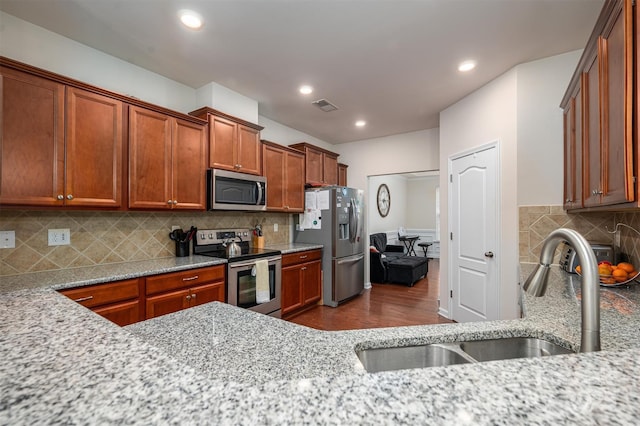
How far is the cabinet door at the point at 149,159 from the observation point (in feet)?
7.69

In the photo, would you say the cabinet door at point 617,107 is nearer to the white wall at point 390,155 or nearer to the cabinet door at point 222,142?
the cabinet door at point 222,142

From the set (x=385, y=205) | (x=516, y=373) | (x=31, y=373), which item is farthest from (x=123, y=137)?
(x=385, y=205)

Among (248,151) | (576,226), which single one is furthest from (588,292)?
(248,151)

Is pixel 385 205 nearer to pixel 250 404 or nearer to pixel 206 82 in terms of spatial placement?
pixel 206 82

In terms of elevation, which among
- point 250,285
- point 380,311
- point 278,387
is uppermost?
point 278,387

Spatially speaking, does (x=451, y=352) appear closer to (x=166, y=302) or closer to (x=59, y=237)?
(x=166, y=302)

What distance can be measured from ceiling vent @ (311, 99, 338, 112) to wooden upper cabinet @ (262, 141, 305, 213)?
72 centimetres

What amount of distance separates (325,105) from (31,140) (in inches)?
110

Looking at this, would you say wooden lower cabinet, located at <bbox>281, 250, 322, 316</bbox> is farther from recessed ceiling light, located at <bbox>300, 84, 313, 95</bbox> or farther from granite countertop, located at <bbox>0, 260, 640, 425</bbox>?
granite countertop, located at <bbox>0, 260, 640, 425</bbox>

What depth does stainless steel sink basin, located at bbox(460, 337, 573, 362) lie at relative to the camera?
40.8 inches

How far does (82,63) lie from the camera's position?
2.35 m

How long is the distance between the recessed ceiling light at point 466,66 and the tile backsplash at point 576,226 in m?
1.42

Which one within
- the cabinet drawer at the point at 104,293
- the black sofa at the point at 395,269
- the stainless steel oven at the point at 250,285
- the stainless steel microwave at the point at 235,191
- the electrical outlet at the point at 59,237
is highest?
the stainless steel microwave at the point at 235,191

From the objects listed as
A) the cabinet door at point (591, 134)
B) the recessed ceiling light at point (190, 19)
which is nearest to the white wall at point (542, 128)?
the cabinet door at point (591, 134)
